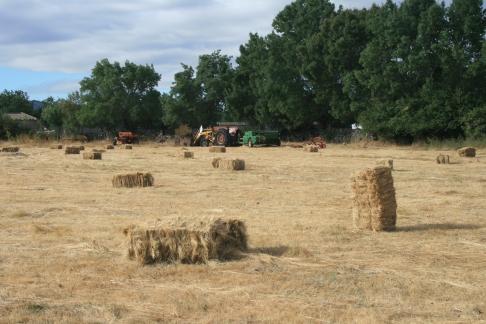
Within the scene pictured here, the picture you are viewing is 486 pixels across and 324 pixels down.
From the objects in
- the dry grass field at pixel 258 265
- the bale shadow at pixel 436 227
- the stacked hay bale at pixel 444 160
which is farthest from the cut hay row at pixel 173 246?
the stacked hay bale at pixel 444 160

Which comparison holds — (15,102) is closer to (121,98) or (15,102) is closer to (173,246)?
(121,98)

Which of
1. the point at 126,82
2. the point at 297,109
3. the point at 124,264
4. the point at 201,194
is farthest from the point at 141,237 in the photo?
the point at 126,82

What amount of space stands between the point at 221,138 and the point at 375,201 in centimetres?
3975

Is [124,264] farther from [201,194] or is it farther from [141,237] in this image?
[201,194]

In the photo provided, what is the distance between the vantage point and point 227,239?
8547 mm

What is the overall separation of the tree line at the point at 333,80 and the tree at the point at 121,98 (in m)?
0.12

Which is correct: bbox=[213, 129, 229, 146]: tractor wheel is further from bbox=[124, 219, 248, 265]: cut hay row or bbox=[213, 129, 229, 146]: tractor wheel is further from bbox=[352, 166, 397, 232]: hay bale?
bbox=[124, 219, 248, 265]: cut hay row

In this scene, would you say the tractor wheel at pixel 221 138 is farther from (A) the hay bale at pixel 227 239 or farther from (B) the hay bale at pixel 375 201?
(A) the hay bale at pixel 227 239

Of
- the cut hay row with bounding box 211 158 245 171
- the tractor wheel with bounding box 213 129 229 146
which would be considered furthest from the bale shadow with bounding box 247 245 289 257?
the tractor wheel with bounding box 213 129 229 146

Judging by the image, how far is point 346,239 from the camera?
400 inches

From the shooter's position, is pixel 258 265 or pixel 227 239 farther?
pixel 227 239

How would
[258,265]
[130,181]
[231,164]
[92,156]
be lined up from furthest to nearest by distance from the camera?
[92,156] → [231,164] → [130,181] → [258,265]

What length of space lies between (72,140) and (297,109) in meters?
22.6

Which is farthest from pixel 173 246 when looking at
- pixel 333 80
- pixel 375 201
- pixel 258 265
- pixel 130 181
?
pixel 333 80
